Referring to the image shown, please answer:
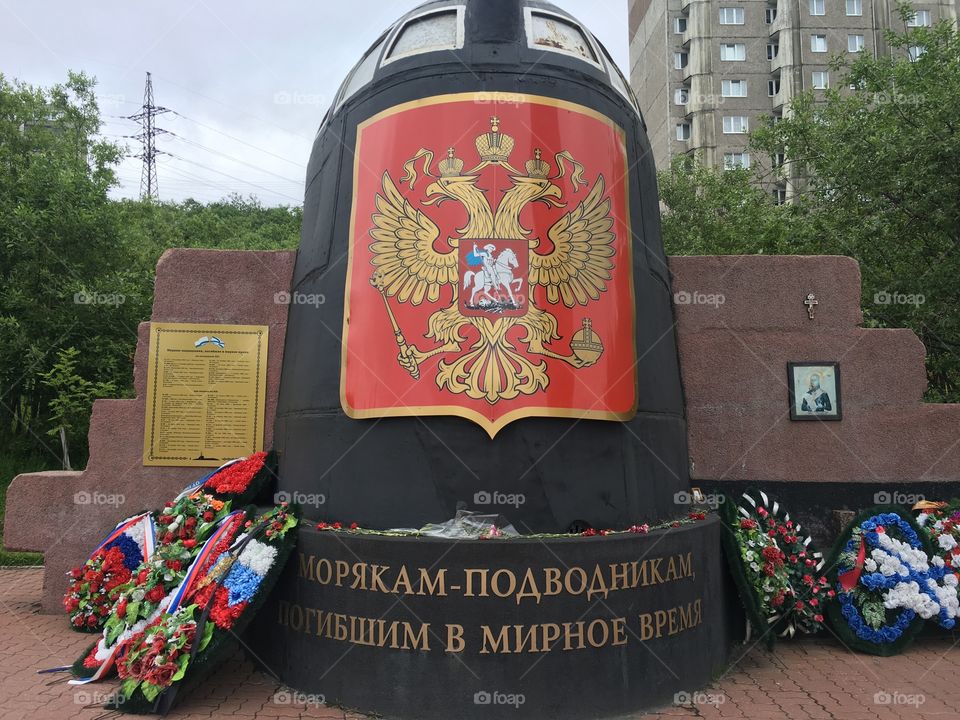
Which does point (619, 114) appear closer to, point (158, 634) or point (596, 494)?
point (596, 494)

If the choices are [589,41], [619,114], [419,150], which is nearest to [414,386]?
[419,150]

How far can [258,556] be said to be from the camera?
5254mm

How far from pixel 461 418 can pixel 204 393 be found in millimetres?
3236

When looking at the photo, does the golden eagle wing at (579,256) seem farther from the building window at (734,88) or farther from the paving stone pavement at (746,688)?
the building window at (734,88)

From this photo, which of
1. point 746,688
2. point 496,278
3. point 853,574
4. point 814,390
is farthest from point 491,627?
point 814,390

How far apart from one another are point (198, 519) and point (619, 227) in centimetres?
429

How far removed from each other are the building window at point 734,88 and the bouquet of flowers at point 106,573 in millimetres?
42697

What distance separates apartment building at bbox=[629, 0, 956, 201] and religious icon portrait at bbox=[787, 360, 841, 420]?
3575 centimetres

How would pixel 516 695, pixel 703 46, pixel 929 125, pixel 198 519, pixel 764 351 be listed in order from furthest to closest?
1. pixel 703 46
2. pixel 929 125
3. pixel 764 351
4. pixel 198 519
5. pixel 516 695

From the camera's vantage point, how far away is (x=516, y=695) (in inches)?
184

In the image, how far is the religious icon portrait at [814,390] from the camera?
7250mm

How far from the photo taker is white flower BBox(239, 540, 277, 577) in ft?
17.1

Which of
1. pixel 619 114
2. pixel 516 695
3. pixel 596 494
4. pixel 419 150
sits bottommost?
pixel 516 695

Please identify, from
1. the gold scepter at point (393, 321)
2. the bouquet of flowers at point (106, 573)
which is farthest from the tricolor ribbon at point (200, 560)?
the gold scepter at point (393, 321)
